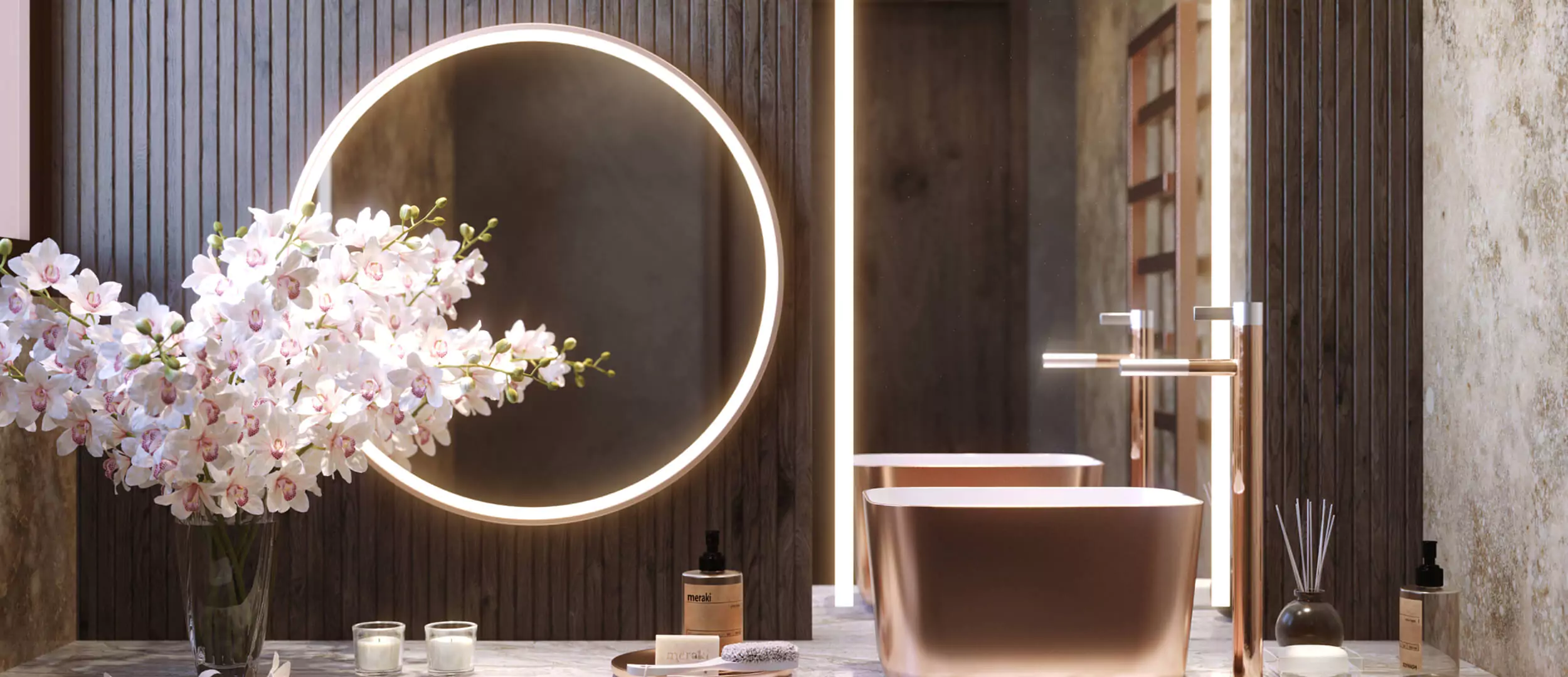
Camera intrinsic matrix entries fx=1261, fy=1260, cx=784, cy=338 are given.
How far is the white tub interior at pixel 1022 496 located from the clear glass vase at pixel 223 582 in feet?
1.96

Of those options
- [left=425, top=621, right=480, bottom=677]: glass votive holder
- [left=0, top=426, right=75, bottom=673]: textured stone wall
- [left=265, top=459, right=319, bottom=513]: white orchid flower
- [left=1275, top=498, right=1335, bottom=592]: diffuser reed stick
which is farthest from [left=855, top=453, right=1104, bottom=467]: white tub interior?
[left=0, top=426, right=75, bottom=673]: textured stone wall

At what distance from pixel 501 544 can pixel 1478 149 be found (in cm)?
112

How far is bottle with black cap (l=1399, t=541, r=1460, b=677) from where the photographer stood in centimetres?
121

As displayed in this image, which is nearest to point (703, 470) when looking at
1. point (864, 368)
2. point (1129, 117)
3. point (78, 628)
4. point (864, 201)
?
point (864, 368)

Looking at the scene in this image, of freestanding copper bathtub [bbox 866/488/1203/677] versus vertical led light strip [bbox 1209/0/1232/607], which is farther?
vertical led light strip [bbox 1209/0/1232/607]

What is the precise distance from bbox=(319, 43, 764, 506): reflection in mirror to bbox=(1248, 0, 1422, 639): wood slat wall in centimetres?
59

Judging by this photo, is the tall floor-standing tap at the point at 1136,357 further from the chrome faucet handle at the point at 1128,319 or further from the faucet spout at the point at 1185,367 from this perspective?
the faucet spout at the point at 1185,367

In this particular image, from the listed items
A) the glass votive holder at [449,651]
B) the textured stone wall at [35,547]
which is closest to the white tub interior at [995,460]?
the glass votive holder at [449,651]

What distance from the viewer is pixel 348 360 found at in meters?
1.12

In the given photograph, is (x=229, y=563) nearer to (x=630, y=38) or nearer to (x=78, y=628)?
(x=78, y=628)

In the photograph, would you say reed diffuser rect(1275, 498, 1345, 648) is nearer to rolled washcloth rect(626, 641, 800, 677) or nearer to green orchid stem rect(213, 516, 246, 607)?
rolled washcloth rect(626, 641, 800, 677)

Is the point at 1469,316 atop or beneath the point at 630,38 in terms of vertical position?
beneath

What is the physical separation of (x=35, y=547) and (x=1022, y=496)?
1.05 metres

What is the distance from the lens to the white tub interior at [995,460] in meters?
1.39
